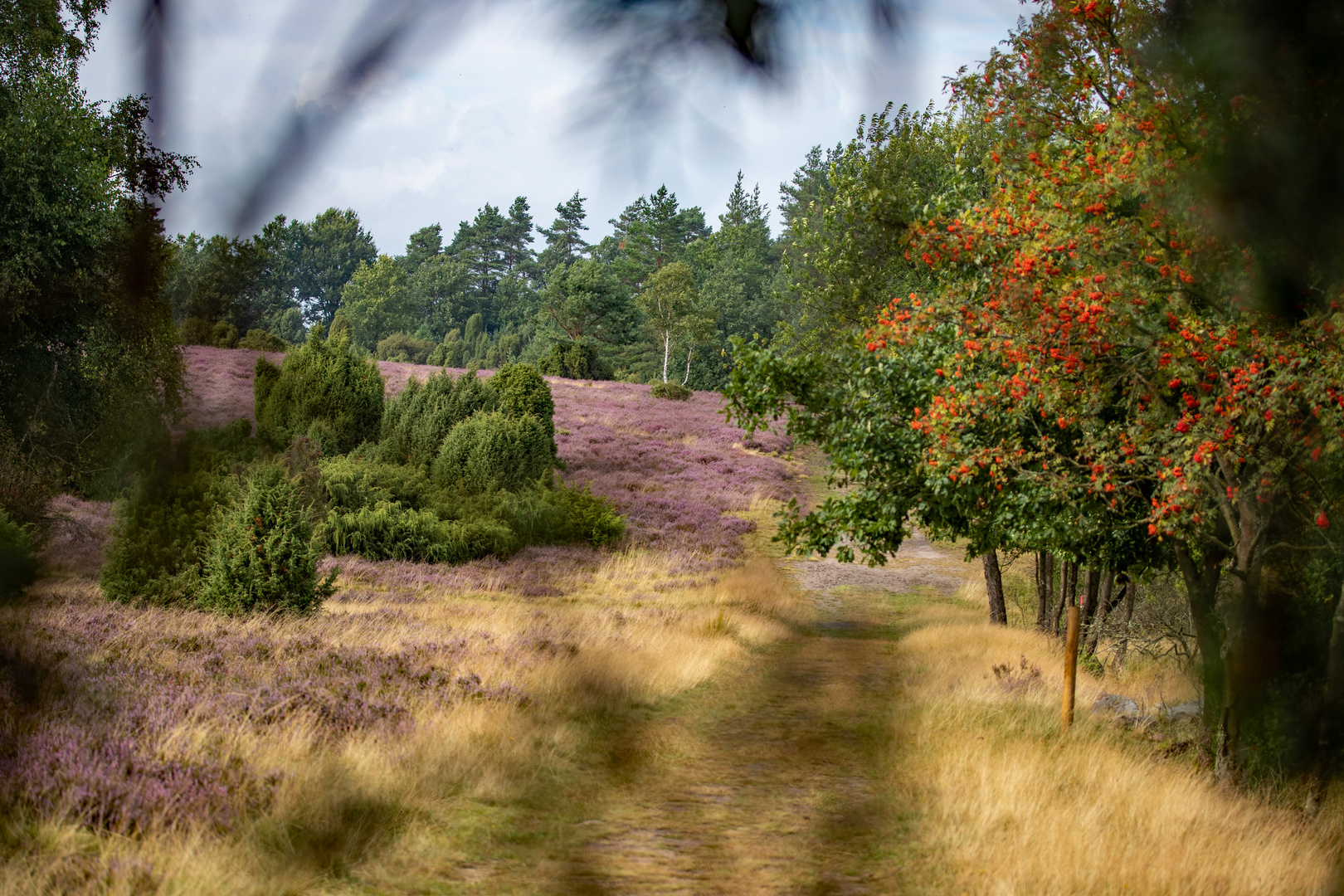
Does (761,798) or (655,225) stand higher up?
(655,225)

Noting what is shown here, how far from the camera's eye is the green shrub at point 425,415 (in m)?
17.7

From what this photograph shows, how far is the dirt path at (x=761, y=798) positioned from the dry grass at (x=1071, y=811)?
0.30m

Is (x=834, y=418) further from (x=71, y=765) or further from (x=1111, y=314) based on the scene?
(x=71, y=765)

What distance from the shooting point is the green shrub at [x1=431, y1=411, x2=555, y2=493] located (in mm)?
16797

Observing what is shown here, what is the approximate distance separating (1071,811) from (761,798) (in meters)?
1.63

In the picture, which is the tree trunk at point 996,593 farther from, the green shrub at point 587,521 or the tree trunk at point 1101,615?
the green shrub at point 587,521

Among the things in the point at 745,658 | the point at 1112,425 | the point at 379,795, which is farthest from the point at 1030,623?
the point at 379,795

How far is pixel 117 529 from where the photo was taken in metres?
8.96

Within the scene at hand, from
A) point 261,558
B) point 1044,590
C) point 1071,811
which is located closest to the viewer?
point 1071,811

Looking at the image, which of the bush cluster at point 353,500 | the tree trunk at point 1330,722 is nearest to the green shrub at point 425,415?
the bush cluster at point 353,500

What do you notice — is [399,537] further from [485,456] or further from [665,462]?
[665,462]

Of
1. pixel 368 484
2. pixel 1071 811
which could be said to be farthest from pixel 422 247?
pixel 368 484

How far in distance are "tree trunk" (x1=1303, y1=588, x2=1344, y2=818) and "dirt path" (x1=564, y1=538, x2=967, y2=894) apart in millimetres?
2654

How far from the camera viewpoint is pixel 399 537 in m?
14.1
